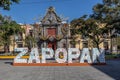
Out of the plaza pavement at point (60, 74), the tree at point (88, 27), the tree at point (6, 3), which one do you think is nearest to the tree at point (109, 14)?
the tree at point (88, 27)

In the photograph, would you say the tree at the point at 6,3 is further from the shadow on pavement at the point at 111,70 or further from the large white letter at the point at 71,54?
the large white letter at the point at 71,54

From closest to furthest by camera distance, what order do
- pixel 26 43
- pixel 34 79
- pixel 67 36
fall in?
pixel 34 79
pixel 67 36
pixel 26 43

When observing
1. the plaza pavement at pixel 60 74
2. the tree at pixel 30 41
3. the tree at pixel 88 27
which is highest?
the tree at pixel 88 27

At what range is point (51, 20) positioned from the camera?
68.3m

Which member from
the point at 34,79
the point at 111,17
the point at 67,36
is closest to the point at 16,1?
the point at 34,79

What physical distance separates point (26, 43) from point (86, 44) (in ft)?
46.4

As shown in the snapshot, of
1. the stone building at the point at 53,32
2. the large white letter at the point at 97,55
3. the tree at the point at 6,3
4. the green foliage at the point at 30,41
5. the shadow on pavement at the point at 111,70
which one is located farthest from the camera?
the green foliage at the point at 30,41

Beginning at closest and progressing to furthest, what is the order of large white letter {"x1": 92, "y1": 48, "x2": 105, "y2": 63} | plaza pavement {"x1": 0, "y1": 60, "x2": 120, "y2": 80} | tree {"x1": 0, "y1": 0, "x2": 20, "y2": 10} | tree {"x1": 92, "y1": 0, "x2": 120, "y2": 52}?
1. tree {"x1": 0, "y1": 0, "x2": 20, "y2": 10}
2. plaza pavement {"x1": 0, "y1": 60, "x2": 120, "y2": 80}
3. large white letter {"x1": 92, "y1": 48, "x2": 105, "y2": 63}
4. tree {"x1": 92, "y1": 0, "x2": 120, "y2": 52}

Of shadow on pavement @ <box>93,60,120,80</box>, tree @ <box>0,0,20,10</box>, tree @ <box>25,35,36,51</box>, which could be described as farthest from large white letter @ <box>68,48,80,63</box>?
tree @ <box>25,35,36,51</box>

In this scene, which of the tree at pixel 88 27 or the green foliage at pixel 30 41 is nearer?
the tree at pixel 88 27

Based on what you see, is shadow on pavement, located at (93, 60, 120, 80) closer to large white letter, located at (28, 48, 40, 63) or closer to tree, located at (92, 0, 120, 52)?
large white letter, located at (28, 48, 40, 63)

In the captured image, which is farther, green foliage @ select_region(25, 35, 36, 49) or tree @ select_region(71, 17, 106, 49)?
green foliage @ select_region(25, 35, 36, 49)

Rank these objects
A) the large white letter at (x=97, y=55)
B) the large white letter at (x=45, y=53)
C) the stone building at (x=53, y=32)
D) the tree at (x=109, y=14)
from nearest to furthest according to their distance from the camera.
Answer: the large white letter at (x=97, y=55), the large white letter at (x=45, y=53), the tree at (x=109, y=14), the stone building at (x=53, y=32)

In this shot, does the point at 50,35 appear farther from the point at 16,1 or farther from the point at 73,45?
the point at 16,1
